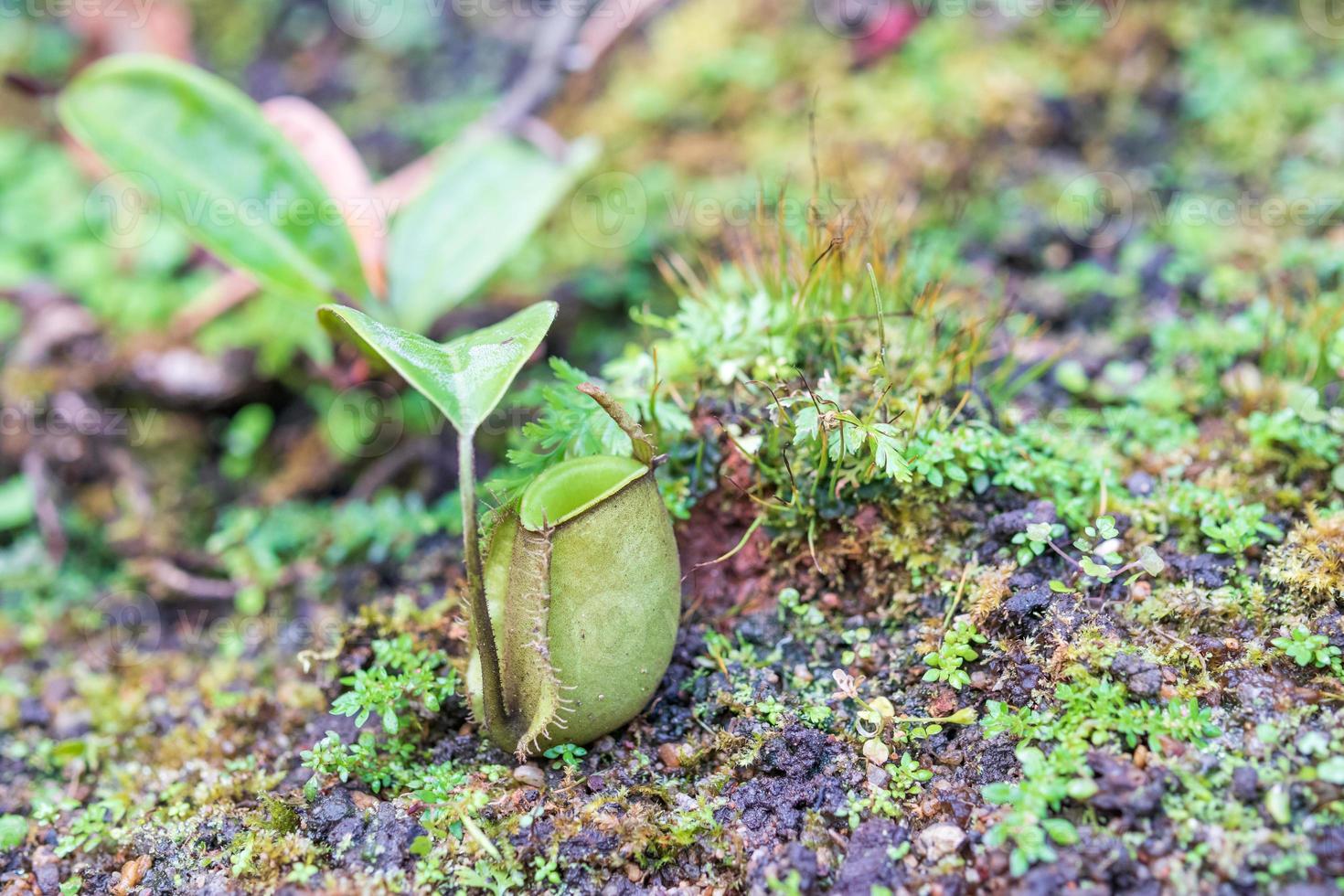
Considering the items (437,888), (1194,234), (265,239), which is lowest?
(437,888)

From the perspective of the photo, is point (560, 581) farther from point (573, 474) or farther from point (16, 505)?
point (16, 505)

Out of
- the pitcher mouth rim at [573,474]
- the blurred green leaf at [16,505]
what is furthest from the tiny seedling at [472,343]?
the blurred green leaf at [16,505]

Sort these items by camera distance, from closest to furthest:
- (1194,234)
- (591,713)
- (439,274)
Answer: (591,713), (439,274), (1194,234)

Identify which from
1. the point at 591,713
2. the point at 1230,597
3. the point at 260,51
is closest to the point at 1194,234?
the point at 1230,597

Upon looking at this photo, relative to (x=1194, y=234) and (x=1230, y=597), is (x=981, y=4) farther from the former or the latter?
(x=1230, y=597)

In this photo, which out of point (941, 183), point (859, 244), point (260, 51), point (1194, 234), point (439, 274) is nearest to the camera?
point (859, 244)

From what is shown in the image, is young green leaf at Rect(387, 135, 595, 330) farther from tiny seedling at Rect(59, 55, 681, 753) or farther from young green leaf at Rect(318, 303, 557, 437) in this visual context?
young green leaf at Rect(318, 303, 557, 437)
